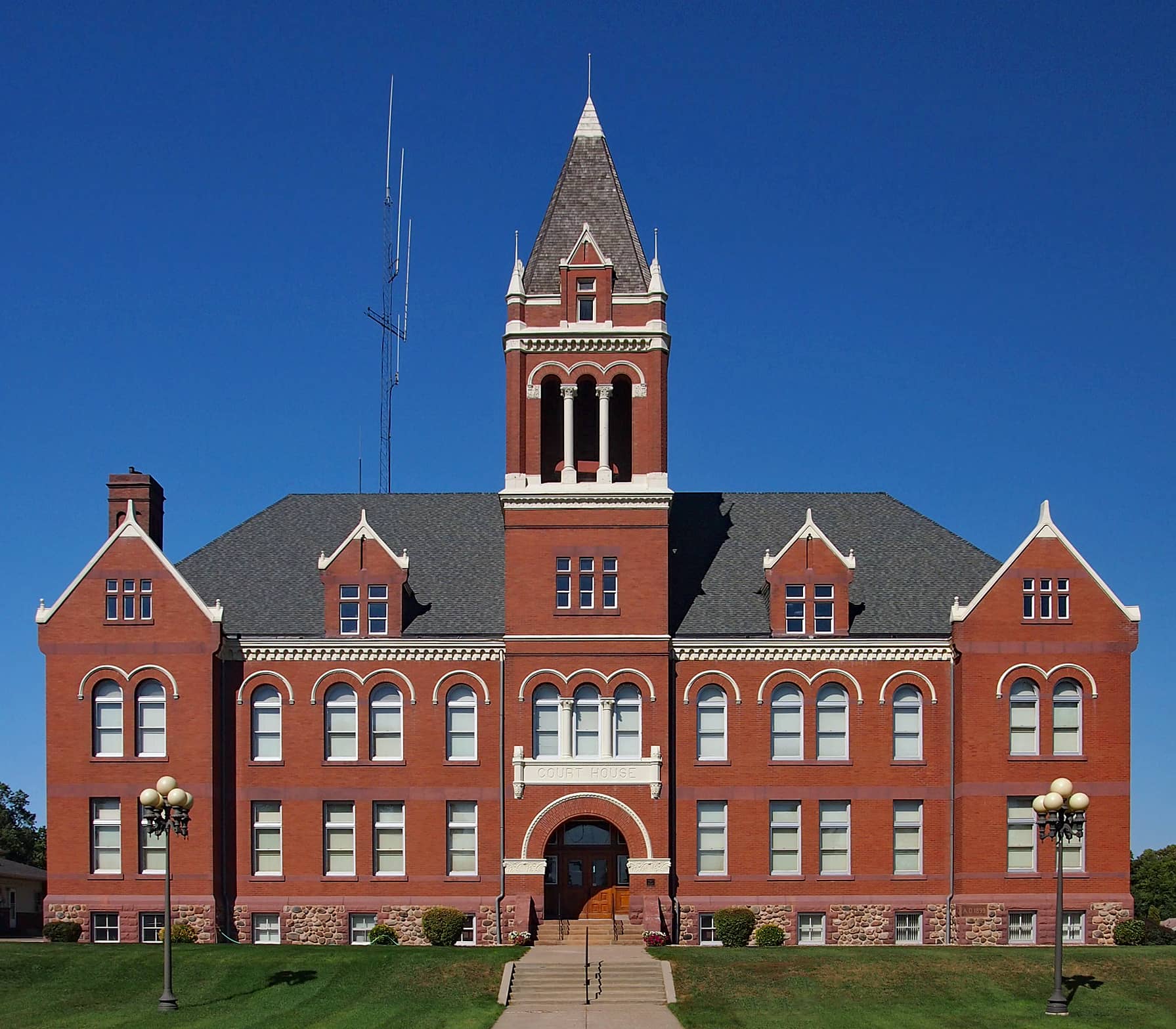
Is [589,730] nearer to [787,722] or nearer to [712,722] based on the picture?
[712,722]

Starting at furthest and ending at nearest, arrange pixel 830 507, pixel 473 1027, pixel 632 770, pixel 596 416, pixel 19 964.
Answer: pixel 830 507, pixel 596 416, pixel 632 770, pixel 19 964, pixel 473 1027

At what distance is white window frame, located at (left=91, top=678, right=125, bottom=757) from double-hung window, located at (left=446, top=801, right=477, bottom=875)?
35.3ft

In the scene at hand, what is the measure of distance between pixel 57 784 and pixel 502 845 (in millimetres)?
14152

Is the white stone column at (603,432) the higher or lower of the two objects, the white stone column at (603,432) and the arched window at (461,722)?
the higher

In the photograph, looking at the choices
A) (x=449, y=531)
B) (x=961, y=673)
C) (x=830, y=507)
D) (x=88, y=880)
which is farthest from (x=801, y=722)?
(x=88, y=880)

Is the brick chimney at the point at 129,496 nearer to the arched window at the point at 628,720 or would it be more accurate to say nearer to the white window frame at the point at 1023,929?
the arched window at the point at 628,720

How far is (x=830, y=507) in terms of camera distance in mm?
57031

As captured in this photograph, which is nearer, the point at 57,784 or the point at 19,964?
the point at 19,964

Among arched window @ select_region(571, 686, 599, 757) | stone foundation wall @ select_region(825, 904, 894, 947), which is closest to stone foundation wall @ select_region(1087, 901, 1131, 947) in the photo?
stone foundation wall @ select_region(825, 904, 894, 947)

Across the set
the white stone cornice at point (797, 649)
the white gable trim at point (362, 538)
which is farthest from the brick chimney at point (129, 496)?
the white stone cornice at point (797, 649)

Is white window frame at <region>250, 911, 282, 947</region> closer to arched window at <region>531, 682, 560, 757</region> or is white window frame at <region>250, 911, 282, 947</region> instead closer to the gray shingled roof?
arched window at <region>531, 682, 560, 757</region>

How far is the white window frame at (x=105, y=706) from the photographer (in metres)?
50.0

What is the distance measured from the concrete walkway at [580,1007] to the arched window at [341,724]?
9.14 meters

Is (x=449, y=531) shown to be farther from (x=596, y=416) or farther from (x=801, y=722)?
(x=801, y=722)
